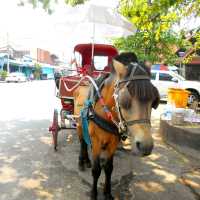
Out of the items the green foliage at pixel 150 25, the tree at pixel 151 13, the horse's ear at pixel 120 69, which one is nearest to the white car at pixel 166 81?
the green foliage at pixel 150 25

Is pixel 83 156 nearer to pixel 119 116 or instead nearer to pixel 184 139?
pixel 119 116

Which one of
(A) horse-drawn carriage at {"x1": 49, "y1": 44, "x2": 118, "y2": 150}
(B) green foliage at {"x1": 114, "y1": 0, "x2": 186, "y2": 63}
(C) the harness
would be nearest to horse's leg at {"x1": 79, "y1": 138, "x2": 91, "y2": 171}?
(A) horse-drawn carriage at {"x1": 49, "y1": 44, "x2": 118, "y2": 150}

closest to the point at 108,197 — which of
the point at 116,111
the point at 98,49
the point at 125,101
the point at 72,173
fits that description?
the point at 72,173

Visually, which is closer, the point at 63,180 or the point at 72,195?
the point at 72,195

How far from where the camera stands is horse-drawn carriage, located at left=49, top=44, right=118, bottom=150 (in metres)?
6.95

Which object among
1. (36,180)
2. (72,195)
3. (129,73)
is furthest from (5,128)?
(129,73)

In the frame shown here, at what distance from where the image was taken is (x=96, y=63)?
309 inches

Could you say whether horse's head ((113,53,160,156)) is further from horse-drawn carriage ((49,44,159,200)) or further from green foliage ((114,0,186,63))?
green foliage ((114,0,186,63))

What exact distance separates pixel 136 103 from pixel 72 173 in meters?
2.91

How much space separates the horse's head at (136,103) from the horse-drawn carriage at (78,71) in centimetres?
323

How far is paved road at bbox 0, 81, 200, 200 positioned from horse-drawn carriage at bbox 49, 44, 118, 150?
63cm

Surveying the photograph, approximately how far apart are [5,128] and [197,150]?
17.8 feet

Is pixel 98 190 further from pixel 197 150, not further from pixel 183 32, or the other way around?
pixel 183 32

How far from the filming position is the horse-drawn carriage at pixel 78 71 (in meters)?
6.95
